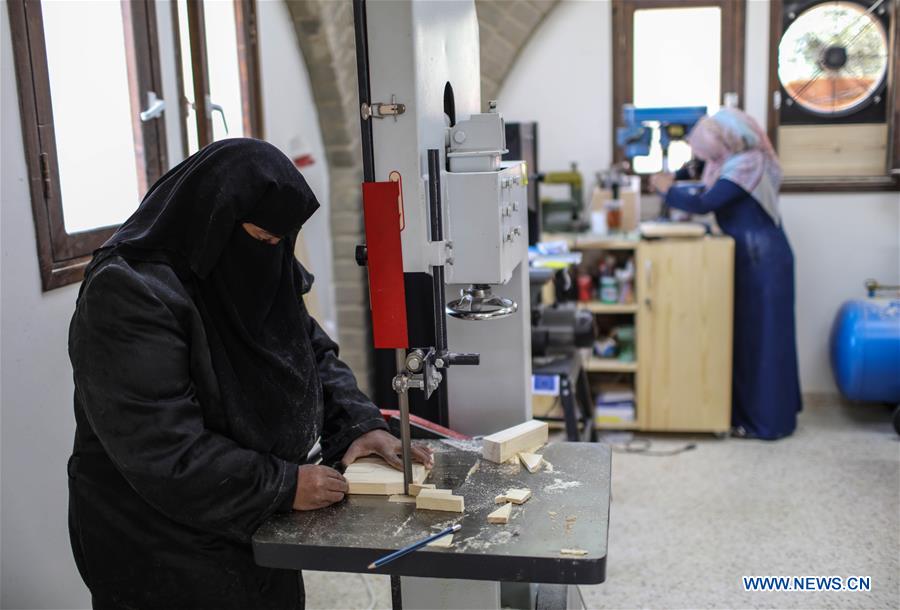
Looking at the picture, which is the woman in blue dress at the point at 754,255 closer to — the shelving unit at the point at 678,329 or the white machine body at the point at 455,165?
the shelving unit at the point at 678,329

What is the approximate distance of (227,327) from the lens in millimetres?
1506

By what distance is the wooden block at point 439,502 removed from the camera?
1466mm

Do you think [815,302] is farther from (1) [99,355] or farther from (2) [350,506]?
(1) [99,355]

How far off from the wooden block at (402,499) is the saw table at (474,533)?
1 cm

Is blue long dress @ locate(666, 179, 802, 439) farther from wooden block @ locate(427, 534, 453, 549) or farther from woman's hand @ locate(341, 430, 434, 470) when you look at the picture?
wooden block @ locate(427, 534, 453, 549)

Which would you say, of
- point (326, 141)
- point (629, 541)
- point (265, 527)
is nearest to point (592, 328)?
point (629, 541)

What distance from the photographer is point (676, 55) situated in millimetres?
4137

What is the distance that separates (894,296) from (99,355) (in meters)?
3.67

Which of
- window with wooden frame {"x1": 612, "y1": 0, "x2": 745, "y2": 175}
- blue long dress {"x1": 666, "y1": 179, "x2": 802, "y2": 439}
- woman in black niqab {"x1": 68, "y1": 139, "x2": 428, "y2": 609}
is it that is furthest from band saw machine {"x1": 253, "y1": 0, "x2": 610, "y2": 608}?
window with wooden frame {"x1": 612, "y1": 0, "x2": 745, "y2": 175}

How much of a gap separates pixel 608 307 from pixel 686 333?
0.35m

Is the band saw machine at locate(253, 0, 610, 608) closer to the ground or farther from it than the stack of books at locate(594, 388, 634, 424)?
farther from it

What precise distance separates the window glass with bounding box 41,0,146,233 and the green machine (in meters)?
2.03

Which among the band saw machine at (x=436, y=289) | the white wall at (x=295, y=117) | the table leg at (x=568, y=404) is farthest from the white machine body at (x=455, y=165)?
the white wall at (x=295, y=117)

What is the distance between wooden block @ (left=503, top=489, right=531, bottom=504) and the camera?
4.90 ft
